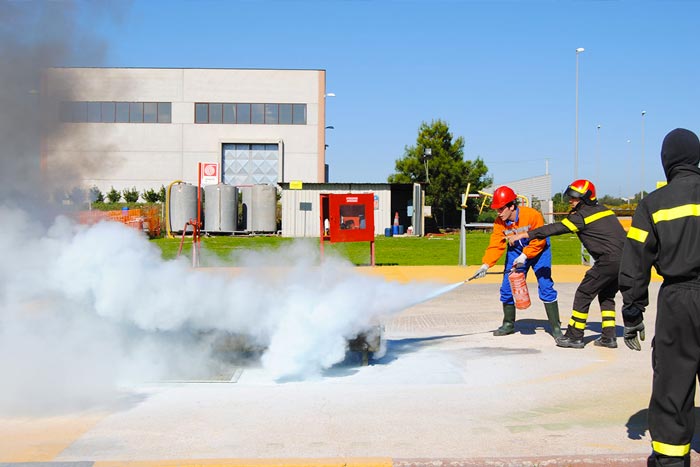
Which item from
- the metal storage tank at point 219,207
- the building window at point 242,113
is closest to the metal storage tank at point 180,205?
the metal storage tank at point 219,207

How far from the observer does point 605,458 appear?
4094 mm

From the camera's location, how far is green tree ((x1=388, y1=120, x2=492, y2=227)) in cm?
4569

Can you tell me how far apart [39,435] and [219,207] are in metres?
29.4

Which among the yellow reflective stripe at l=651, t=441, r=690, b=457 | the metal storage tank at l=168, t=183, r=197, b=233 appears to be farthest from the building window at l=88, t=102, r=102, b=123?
the metal storage tank at l=168, t=183, r=197, b=233

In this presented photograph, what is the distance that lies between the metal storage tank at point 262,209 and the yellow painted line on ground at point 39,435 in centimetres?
3005

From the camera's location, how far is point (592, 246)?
24.0ft

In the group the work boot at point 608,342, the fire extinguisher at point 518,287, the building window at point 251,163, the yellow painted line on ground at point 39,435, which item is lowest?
the yellow painted line on ground at point 39,435

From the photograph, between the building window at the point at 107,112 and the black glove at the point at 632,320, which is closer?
the black glove at the point at 632,320

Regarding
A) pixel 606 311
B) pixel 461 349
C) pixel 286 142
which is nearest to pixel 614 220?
pixel 606 311

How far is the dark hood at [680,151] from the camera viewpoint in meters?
3.99

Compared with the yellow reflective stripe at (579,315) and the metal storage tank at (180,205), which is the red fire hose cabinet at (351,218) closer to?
the yellow reflective stripe at (579,315)

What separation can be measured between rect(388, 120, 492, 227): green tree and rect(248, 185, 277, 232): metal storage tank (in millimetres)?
13971

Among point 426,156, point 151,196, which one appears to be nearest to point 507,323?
point 151,196

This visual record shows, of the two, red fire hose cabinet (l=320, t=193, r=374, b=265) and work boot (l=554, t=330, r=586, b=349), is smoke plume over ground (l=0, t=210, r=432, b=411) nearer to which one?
work boot (l=554, t=330, r=586, b=349)
